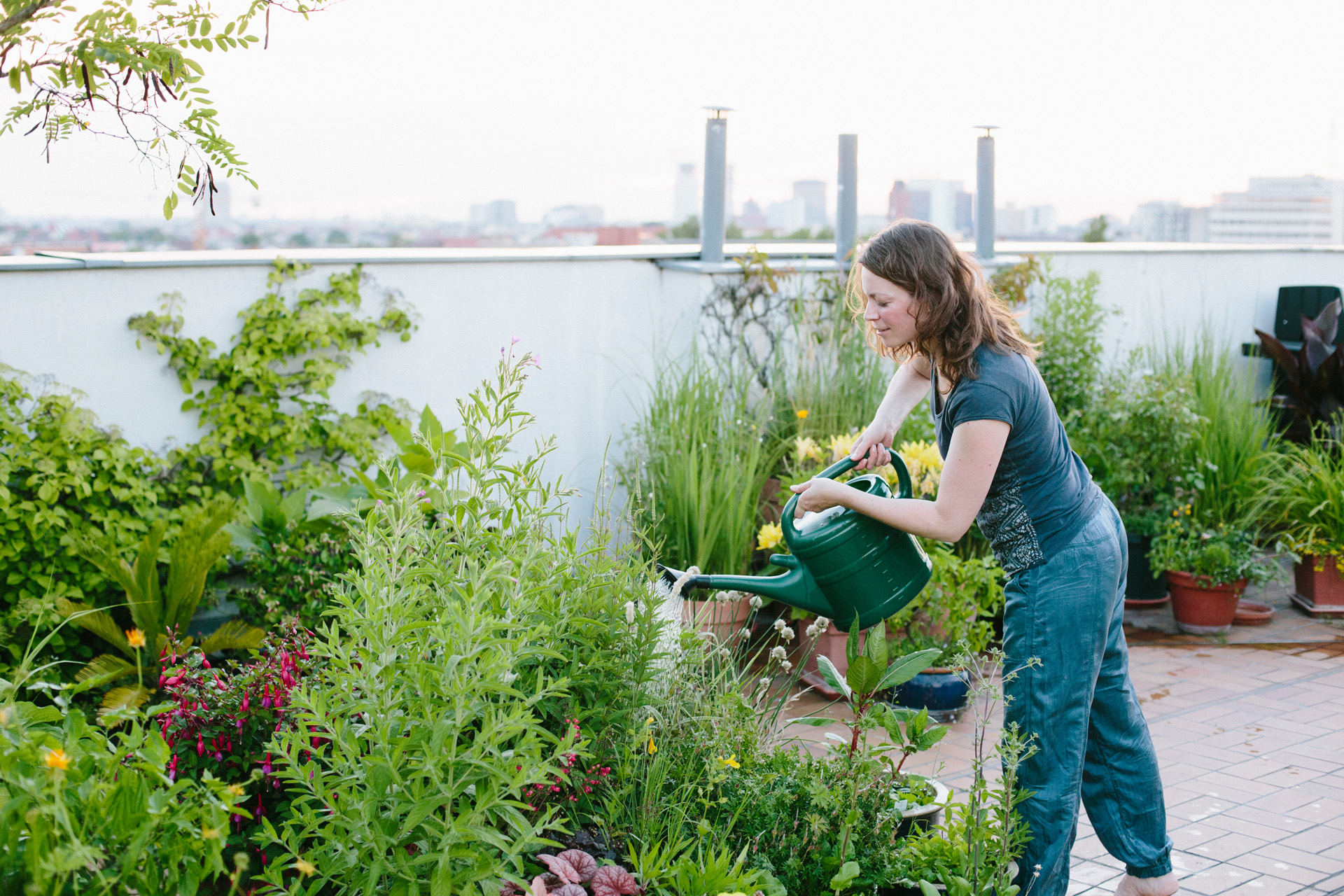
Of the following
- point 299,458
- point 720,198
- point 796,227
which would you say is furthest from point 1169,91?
point 299,458

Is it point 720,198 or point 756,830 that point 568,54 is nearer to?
point 720,198

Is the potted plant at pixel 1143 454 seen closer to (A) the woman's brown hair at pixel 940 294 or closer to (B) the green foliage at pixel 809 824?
(A) the woman's brown hair at pixel 940 294

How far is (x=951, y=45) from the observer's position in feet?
15.6

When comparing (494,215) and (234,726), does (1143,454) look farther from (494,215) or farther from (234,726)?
(494,215)

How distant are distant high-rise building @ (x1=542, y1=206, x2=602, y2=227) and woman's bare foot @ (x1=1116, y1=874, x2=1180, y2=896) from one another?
7.02 m

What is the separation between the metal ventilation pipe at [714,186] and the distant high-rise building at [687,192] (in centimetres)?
9

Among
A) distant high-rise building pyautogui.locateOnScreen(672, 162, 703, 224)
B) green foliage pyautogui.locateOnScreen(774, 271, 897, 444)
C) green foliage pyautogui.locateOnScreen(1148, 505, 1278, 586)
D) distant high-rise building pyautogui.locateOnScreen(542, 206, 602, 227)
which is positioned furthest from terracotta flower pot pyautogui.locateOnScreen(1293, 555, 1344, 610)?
distant high-rise building pyautogui.locateOnScreen(542, 206, 602, 227)

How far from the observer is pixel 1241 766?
11.4 ft

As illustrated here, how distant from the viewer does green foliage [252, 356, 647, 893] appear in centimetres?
145

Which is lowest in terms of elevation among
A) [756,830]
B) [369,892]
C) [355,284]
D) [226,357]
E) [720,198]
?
[756,830]

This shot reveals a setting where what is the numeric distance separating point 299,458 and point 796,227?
4.08 metres

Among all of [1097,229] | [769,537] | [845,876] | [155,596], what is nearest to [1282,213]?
[1097,229]

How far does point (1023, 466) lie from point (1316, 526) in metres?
3.73

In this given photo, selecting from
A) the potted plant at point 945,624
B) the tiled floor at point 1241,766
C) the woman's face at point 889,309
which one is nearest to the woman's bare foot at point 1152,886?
the tiled floor at point 1241,766
